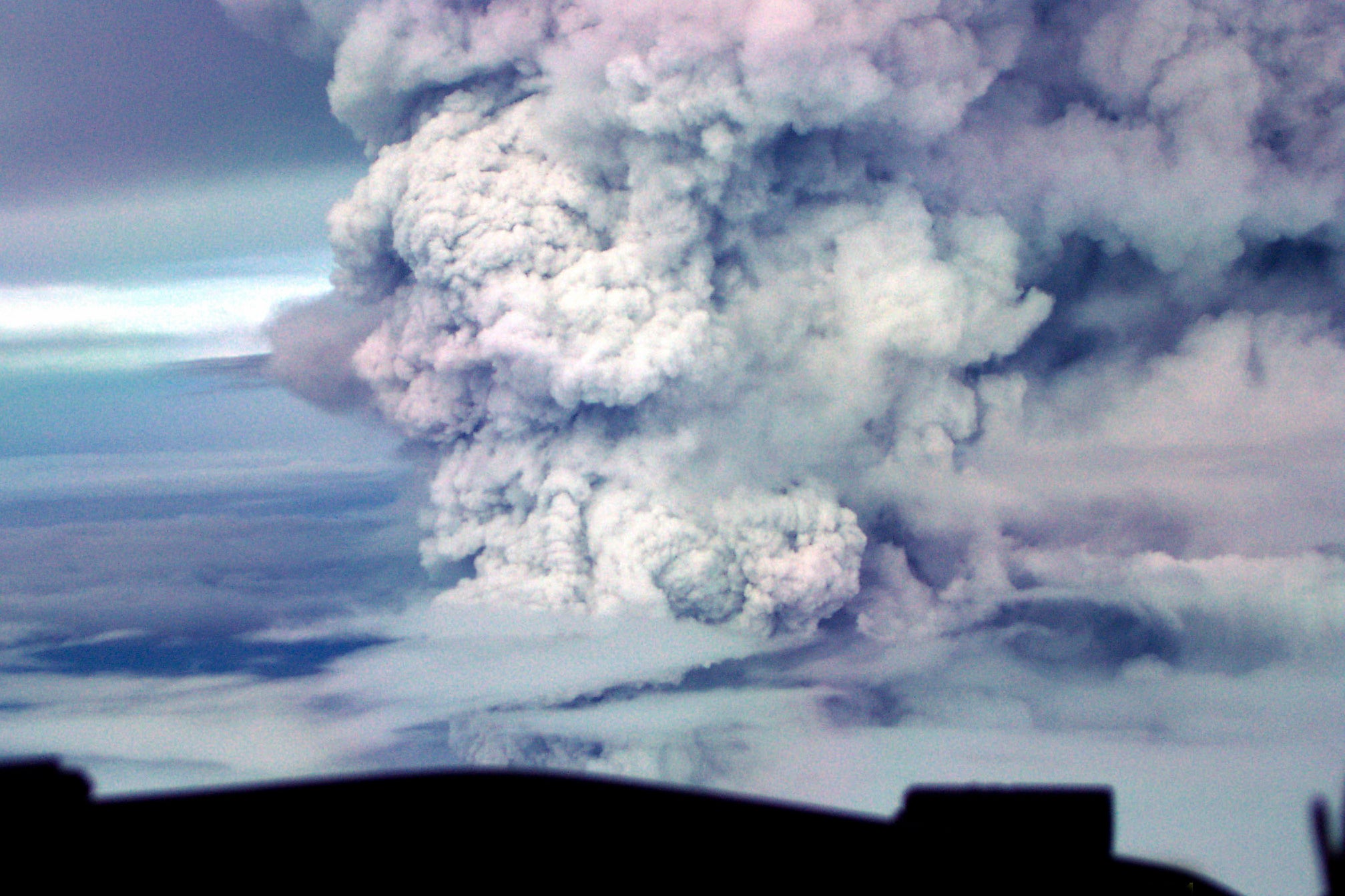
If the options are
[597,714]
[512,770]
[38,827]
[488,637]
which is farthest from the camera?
[597,714]

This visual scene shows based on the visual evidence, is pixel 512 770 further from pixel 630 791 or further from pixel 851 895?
pixel 851 895

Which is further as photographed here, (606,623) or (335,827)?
(606,623)

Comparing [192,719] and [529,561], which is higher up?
[529,561]

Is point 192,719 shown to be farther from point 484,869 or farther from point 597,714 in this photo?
point 484,869

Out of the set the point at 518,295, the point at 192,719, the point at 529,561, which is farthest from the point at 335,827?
the point at 192,719

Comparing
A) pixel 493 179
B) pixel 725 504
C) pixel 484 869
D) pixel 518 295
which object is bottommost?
pixel 484 869

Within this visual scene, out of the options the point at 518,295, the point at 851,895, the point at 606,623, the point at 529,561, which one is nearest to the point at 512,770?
the point at 851,895

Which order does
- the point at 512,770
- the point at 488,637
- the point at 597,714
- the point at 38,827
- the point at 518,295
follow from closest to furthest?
the point at 38,827 < the point at 512,770 < the point at 518,295 < the point at 488,637 < the point at 597,714
